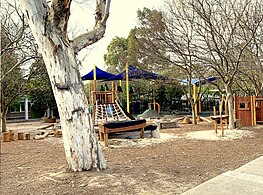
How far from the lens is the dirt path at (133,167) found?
3.68m

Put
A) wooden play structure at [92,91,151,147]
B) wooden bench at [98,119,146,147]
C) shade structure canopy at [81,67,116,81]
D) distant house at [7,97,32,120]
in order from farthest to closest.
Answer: distant house at [7,97,32,120], shade structure canopy at [81,67,116,81], wooden play structure at [92,91,151,147], wooden bench at [98,119,146,147]

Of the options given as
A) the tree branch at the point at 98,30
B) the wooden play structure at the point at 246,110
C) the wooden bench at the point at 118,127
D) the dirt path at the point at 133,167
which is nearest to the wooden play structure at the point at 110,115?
the wooden bench at the point at 118,127

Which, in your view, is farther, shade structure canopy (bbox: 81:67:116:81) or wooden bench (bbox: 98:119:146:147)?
shade structure canopy (bbox: 81:67:116:81)

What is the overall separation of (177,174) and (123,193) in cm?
118

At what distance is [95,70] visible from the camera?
13.2 m

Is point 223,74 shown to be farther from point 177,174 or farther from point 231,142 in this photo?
point 177,174

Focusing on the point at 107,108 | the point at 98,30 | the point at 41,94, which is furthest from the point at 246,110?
the point at 41,94

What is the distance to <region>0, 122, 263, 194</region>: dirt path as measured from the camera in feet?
12.1

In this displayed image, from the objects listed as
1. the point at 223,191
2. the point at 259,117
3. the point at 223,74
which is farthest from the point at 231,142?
the point at 259,117

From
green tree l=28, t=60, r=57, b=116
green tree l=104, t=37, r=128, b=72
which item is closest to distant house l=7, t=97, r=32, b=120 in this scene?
green tree l=28, t=60, r=57, b=116

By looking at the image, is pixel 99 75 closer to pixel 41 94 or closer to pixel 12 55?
pixel 12 55

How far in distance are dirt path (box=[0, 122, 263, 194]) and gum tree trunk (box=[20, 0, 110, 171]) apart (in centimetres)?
30

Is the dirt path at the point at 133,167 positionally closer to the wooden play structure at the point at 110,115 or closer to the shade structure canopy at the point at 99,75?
the wooden play structure at the point at 110,115

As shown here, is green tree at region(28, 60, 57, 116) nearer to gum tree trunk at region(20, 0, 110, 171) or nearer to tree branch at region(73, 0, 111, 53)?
tree branch at region(73, 0, 111, 53)
